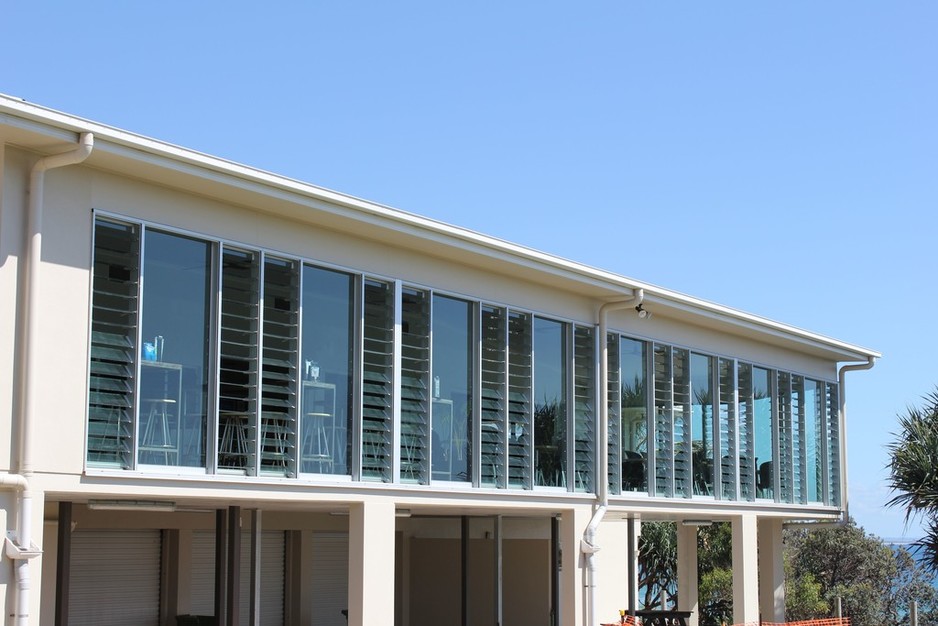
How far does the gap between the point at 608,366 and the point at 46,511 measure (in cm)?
825

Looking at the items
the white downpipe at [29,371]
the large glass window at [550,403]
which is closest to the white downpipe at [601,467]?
the large glass window at [550,403]

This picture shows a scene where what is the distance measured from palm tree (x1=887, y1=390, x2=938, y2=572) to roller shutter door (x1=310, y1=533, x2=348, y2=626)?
1057 cm

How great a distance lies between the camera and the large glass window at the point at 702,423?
2050cm

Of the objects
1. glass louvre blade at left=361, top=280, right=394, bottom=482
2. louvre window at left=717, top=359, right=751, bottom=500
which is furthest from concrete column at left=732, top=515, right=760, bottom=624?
glass louvre blade at left=361, top=280, right=394, bottom=482

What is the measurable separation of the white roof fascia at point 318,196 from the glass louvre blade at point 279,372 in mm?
984

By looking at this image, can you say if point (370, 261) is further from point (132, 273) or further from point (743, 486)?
point (743, 486)

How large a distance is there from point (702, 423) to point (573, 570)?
14.4 ft

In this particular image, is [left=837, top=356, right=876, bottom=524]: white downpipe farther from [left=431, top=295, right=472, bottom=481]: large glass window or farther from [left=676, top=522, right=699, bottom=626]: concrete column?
[left=431, top=295, right=472, bottom=481]: large glass window

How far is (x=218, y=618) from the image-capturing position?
14.6 metres

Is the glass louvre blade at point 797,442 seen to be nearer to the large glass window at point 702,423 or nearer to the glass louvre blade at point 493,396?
the large glass window at point 702,423

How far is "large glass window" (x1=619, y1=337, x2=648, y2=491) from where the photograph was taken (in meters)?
19.0

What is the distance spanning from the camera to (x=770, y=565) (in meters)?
23.9

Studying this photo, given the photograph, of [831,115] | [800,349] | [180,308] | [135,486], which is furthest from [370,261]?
[800,349]

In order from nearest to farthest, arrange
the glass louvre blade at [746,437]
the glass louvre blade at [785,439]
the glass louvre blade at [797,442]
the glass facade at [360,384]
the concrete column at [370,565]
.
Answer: the glass facade at [360,384]
the concrete column at [370,565]
the glass louvre blade at [746,437]
the glass louvre blade at [785,439]
the glass louvre blade at [797,442]
